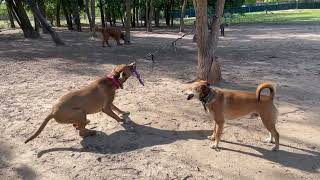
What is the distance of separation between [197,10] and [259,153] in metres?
4.52

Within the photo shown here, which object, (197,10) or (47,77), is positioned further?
(47,77)

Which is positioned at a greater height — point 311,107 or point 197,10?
point 197,10

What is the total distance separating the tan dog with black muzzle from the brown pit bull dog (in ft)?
4.31

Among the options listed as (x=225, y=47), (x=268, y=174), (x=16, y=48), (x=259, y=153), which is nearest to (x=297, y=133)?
(x=259, y=153)

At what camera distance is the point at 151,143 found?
587 cm

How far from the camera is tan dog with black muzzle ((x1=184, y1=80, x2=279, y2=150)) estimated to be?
17.7 feet

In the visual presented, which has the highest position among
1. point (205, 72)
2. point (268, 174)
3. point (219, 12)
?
point (219, 12)

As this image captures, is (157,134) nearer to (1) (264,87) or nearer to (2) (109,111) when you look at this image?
(2) (109,111)

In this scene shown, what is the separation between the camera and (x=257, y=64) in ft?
40.4

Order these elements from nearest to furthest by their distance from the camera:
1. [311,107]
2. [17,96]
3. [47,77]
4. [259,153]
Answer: [259,153] → [311,107] → [17,96] → [47,77]

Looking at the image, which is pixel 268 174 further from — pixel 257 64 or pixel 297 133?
pixel 257 64

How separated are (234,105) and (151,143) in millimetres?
1284

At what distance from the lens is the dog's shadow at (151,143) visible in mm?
5315

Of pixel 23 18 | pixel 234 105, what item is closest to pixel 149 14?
pixel 23 18
